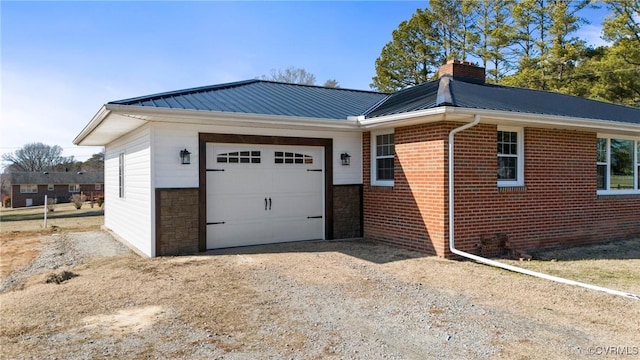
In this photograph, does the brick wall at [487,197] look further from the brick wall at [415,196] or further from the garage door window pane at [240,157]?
the garage door window pane at [240,157]

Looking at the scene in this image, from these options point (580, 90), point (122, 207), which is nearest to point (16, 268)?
point (122, 207)

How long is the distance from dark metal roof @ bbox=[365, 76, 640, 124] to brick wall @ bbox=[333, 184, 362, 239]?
1.82 metres

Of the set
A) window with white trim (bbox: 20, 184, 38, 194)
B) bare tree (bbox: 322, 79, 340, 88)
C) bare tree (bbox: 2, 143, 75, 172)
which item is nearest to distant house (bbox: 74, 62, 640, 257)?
bare tree (bbox: 322, 79, 340, 88)

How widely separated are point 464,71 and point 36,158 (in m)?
71.2

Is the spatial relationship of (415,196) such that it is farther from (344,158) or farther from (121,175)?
(121,175)

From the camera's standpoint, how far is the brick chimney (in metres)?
10.4

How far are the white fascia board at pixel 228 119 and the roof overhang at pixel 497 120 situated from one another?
72 cm

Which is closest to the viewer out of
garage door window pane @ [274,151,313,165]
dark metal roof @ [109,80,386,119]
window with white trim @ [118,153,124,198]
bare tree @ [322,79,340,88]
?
dark metal roof @ [109,80,386,119]

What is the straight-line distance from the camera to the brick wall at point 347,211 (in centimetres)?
997

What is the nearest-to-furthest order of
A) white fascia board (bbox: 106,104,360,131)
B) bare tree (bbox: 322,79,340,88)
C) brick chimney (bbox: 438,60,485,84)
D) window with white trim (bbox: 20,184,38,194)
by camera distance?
white fascia board (bbox: 106,104,360,131) → brick chimney (bbox: 438,60,485,84) → bare tree (bbox: 322,79,340,88) → window with white trim (bbox: 20,184,38,194)

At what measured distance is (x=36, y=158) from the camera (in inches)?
2557

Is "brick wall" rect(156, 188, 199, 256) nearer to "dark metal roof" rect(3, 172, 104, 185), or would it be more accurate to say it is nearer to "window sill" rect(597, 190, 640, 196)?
"window sill" rect(597, 190, 640, 196)

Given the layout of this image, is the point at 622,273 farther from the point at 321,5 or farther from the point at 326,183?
the point at 321,5

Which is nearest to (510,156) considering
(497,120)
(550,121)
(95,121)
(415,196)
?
(550,121)
